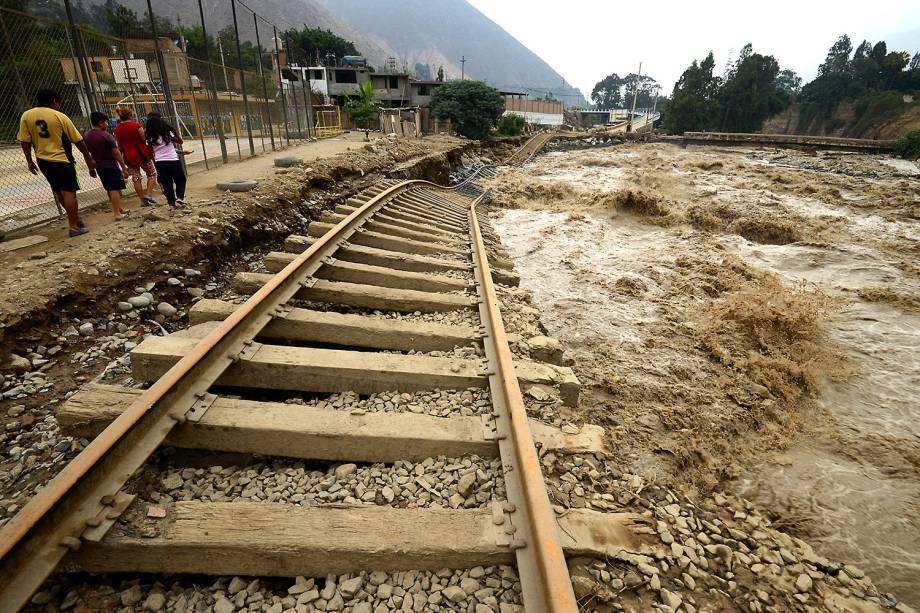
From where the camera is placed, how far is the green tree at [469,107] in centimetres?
A: 3606

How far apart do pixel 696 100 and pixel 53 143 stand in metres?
64.5

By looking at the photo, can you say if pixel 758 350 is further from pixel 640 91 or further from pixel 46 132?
pixel 640 91

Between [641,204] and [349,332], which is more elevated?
[349,332]

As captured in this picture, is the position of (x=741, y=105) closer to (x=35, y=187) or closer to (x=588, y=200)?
(x=588, y=200)

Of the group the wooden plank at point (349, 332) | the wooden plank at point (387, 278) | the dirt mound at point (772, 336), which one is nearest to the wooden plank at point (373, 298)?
the wooden plank at point (387, 278)

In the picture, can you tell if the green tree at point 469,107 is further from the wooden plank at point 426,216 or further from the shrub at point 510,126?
the wooden plank at point 426,216

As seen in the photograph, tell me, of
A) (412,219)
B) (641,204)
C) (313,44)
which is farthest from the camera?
(313,44)

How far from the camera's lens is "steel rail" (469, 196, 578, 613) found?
1584 mm

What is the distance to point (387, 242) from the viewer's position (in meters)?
5.86

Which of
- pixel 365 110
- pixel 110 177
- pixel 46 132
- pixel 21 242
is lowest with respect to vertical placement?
pixel 21 242

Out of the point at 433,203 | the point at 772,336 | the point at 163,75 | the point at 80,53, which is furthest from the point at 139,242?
the point at 772,336

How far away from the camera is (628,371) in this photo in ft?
14.9

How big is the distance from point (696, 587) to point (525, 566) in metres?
0.88

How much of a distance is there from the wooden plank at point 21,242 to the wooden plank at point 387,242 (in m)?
3.13
